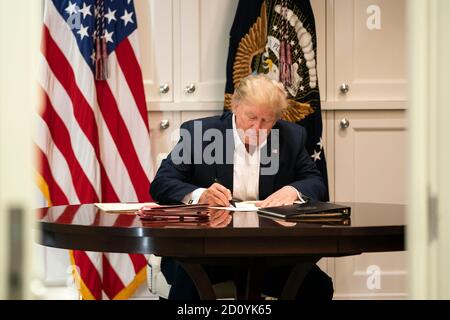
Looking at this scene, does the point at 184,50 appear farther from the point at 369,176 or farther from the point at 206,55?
the point at 369,176

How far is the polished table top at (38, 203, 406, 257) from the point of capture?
2.13 meters

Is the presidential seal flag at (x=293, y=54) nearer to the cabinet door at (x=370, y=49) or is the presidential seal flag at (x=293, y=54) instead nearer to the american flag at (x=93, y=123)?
the cabinet door at (x=370, y=49)

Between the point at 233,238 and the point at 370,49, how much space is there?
2811mm

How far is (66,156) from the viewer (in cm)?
427

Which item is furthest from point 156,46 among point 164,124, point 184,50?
point 164,124

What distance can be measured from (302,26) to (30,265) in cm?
381

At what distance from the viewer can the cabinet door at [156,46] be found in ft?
14.9

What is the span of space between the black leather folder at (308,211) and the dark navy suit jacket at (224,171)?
1.79ft

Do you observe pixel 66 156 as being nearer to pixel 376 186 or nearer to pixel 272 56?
pixel 272 56

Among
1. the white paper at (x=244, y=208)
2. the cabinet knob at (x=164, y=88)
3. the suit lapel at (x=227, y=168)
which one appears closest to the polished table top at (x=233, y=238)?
the white paper at (x=244, y=208)

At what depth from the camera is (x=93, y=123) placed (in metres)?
4.30

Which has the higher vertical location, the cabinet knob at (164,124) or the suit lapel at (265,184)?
the cabinet knob at (164,124)
